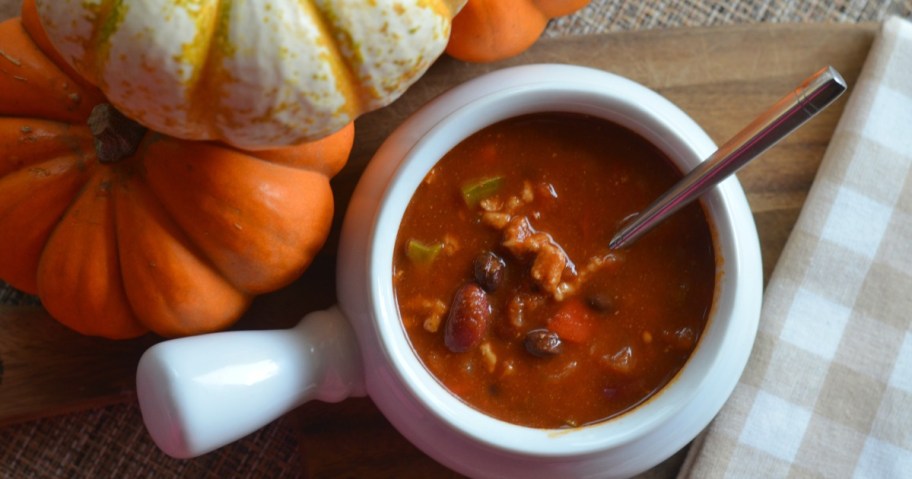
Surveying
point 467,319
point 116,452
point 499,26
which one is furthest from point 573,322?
point 116,452

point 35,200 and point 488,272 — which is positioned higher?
point 35,200

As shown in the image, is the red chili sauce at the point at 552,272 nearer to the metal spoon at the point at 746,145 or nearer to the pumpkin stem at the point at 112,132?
the metal spoon at the point at 746,145

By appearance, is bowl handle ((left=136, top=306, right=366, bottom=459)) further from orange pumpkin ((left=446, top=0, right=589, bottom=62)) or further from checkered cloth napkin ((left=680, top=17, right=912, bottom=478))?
checkered cloth napkin ((left=680, top=17, right=912, bottom=478))

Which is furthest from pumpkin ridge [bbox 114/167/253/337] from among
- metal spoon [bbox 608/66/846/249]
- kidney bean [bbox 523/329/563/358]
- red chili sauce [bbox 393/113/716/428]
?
metal spoon [bbox 608/66/846/249]

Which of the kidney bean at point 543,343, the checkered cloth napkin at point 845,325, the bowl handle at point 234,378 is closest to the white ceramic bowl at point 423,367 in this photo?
the bowl handle at point 234,378

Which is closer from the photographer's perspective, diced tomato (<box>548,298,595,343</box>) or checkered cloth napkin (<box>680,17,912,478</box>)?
diced tomato (<box>548,298,595,343</box>)

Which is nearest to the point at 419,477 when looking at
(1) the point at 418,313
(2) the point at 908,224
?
(1) the point at 418,313

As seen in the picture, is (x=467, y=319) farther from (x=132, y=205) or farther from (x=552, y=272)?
(x=132, y=205)
